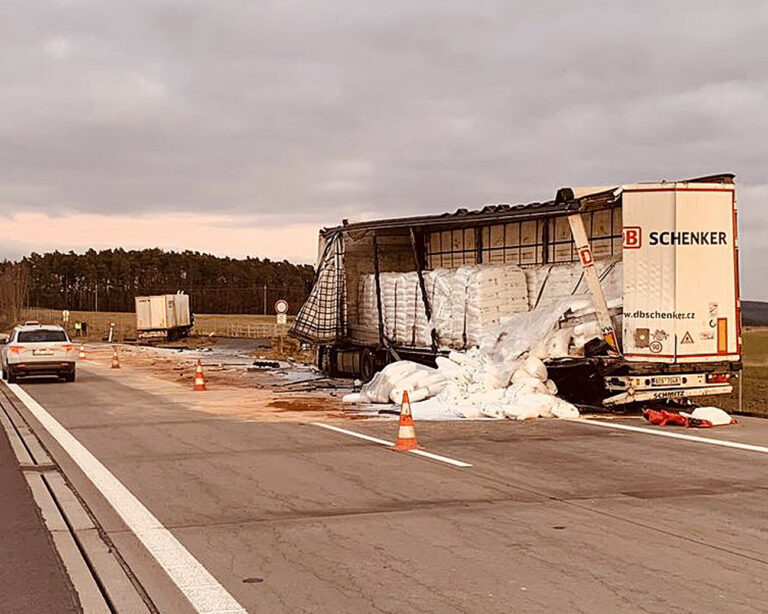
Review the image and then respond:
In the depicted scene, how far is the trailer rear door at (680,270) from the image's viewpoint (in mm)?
16875

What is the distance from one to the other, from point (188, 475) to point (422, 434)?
4887 mm

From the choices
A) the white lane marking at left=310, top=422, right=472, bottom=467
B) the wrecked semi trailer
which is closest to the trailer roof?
the wrecked semi trailer

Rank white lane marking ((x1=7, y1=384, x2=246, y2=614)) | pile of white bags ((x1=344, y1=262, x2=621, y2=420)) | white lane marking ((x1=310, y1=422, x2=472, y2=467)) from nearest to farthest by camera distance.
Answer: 1. white lane marking ((x1=7, y1=384, x2=246, y2=614))
2. white lane marking ((x1=310, y1=422, x2=472, y2=467))
3. pile of white bags ((x1=344, y1=262, x2=621, y2=420))

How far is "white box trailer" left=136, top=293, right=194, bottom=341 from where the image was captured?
6384 centimetres

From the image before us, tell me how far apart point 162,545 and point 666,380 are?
37.2 ft

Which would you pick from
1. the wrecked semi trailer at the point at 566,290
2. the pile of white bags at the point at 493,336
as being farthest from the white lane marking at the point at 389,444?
the wrecked semi trailer at the point at 566,290

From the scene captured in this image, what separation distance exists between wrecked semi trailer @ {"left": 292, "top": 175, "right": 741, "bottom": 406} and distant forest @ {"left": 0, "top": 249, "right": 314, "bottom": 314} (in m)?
103

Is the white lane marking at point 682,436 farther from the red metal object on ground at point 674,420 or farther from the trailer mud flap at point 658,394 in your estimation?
the trailer mud flap at point 658,394

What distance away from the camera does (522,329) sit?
65.4 ft

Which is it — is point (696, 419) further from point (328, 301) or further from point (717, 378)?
point (328, 301)

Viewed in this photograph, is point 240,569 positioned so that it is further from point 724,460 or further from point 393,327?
point 393,327

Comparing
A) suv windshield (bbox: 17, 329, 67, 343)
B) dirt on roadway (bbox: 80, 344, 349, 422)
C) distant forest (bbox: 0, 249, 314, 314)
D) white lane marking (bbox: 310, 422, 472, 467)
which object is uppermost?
distant forest (bbox: 0, 249, 314, 314)

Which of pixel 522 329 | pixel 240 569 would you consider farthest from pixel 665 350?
pixel 240 569

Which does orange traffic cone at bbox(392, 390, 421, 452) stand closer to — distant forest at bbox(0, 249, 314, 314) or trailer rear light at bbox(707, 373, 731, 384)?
trailer rear light at bbox(707, 373, 731, 384)
